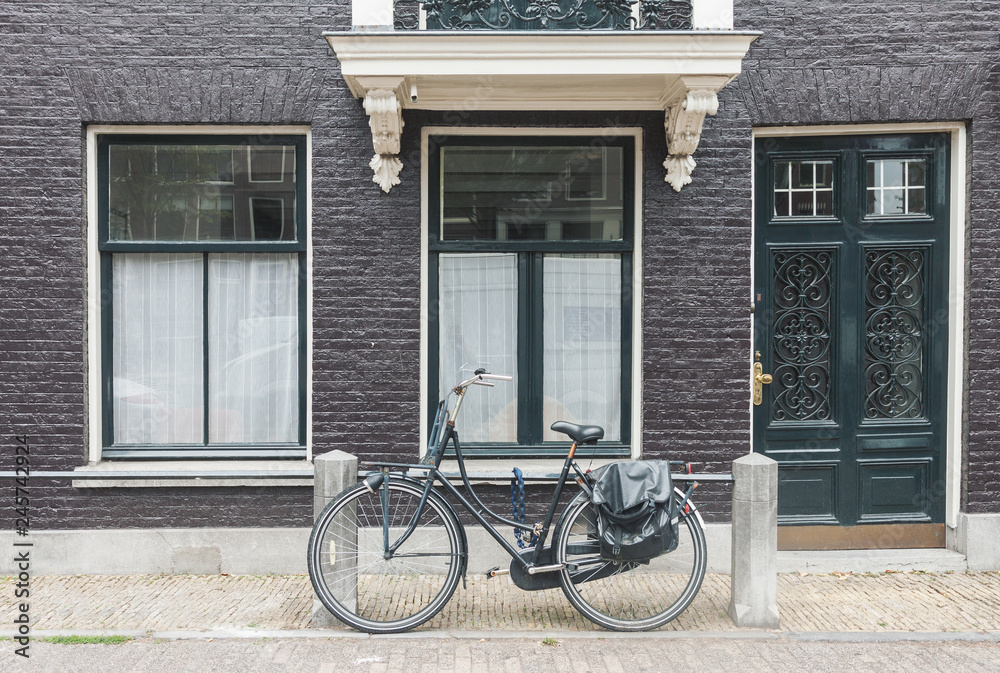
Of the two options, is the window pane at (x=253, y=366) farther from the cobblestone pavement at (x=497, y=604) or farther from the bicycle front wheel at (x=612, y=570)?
the bicycle front wheel at (x=612, y=570)

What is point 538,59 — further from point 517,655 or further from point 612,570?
point 517,655

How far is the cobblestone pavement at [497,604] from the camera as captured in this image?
509 cm

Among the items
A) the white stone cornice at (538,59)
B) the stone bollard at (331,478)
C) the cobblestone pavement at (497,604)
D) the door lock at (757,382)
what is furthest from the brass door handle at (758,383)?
the stone bollard at (331,478)

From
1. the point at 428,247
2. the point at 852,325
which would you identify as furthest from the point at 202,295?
the point at 852,325

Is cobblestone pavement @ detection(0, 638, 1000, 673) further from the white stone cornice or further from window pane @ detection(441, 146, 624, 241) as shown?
the white stone cornice

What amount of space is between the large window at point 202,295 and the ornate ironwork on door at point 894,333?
4414 millimetres

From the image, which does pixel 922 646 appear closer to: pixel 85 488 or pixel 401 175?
pixel 401 175

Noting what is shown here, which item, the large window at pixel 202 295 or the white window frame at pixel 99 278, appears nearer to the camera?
the white window frame at pixel 99 278

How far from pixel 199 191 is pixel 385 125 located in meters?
1.62

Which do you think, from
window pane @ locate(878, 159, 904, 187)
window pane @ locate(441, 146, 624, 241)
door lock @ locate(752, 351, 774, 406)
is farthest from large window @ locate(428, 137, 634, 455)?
window pane @ locate(878, 159, 904, 187)

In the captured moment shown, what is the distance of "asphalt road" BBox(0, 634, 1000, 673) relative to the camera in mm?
4469

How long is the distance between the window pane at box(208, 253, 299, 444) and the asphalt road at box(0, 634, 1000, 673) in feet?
6.60

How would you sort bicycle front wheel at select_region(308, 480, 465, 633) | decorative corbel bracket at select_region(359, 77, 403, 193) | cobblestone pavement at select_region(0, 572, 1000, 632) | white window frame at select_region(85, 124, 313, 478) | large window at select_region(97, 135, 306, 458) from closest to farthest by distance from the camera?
1. bicycle front wheel at select_region(308, 480, 465, 633)
2. cobblestone pavement at select_region(0, 572, 1000, 632)
3. decorative corbel bracket at select_region(359, 77, 403, 193)
4. white window frame at select_region(85, 124, 313, 478)
5. large window at select_region(97, 135, 306, 458)

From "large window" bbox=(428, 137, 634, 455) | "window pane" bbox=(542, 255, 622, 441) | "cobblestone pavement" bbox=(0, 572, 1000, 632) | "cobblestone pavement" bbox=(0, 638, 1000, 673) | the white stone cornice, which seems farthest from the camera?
"window pane" bbox=(542, 255, 622, 441)
